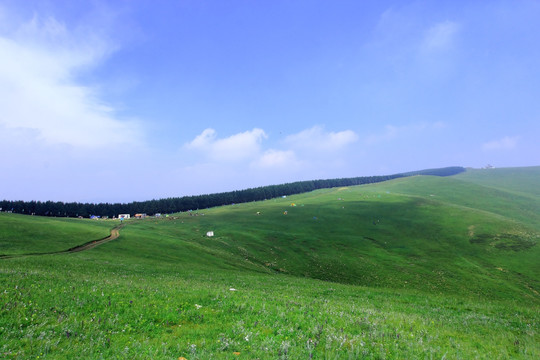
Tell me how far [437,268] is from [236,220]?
74.9 m

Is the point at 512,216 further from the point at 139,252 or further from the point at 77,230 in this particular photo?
the point at 77,230

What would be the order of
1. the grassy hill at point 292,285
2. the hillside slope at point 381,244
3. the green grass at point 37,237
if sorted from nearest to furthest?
the grassy hill at point 292,285, the green grass at point 37,237, the hillside slope at point 381,244

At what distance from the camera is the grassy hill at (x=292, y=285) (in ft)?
29.8

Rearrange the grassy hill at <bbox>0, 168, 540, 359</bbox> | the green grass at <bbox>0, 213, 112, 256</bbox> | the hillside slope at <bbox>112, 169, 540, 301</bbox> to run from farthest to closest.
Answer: the hillside slope at <bbox>112, 169, 540, 301</bbox>, the green grass at <bbox>0, 213, 112, 256</bbox>, the grassy hill at <bbox>0, 168, 540, 359</bbox>

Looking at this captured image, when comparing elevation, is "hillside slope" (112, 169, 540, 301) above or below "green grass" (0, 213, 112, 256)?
below

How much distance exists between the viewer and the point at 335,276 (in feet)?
199

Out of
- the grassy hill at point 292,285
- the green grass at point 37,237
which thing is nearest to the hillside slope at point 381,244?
the grassy hill at point 292,285

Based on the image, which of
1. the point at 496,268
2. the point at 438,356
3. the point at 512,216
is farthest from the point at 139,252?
the point at 512,216

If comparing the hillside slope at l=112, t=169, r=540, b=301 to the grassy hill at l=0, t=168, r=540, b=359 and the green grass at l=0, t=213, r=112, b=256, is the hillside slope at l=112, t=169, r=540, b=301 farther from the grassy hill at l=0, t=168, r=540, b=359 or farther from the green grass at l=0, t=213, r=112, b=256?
the green grass at l=0, t=213, r=112, b=256

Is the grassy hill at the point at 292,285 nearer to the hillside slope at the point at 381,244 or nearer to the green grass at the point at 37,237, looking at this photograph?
the green grass at the point at 37,237

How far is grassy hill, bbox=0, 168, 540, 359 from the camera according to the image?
9.09 meters

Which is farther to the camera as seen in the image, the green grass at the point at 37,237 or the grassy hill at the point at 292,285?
the green grass at the point at 37,237

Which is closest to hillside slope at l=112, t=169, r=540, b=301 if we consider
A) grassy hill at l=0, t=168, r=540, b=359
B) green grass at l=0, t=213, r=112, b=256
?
grassy hill at l=0, t=168, r=540, b=359

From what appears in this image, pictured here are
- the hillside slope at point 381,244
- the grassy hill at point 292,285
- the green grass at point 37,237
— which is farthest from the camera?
the hillside slope at point 381,244
